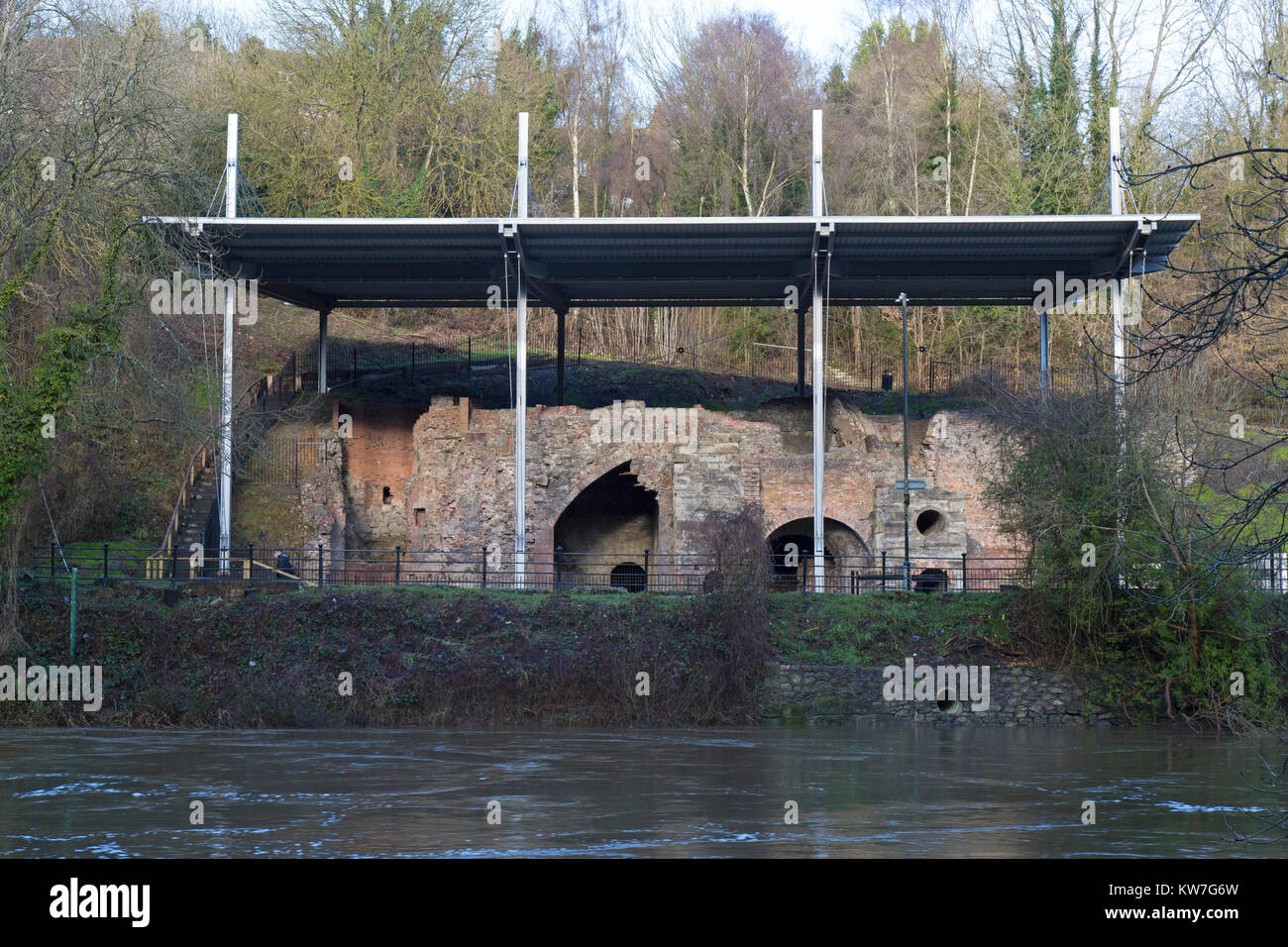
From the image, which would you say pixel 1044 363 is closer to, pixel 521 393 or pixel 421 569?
pixel 521 393

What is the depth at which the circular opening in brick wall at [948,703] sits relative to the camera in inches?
923

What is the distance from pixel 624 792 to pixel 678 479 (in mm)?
16540

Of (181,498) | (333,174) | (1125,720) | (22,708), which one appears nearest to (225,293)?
(181,498)

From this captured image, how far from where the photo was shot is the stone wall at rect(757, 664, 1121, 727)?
23.2m

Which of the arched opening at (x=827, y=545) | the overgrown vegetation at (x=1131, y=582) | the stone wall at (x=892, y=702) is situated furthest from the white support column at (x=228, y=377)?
the overgrown vegetation at (x=1131, y=582)

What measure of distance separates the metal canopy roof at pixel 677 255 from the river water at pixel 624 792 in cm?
1040

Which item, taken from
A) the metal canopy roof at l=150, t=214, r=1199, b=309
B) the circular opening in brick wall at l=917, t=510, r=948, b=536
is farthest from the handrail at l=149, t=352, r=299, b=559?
the circular opening in brick wall at l=917, t=510, r=948, b=536

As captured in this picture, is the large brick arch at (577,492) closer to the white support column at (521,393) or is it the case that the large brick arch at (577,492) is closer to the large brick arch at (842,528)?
the large brick arch at (842,528)

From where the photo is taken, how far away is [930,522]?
32.2 metres

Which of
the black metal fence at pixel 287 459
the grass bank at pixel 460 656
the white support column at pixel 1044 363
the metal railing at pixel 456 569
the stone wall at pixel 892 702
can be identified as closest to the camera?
the grass bank at pixel 460 656

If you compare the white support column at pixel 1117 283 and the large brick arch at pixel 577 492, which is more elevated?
the white support column at pixel 1117 283

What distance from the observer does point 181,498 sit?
29812mm

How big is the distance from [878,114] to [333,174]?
2024 centimetres
